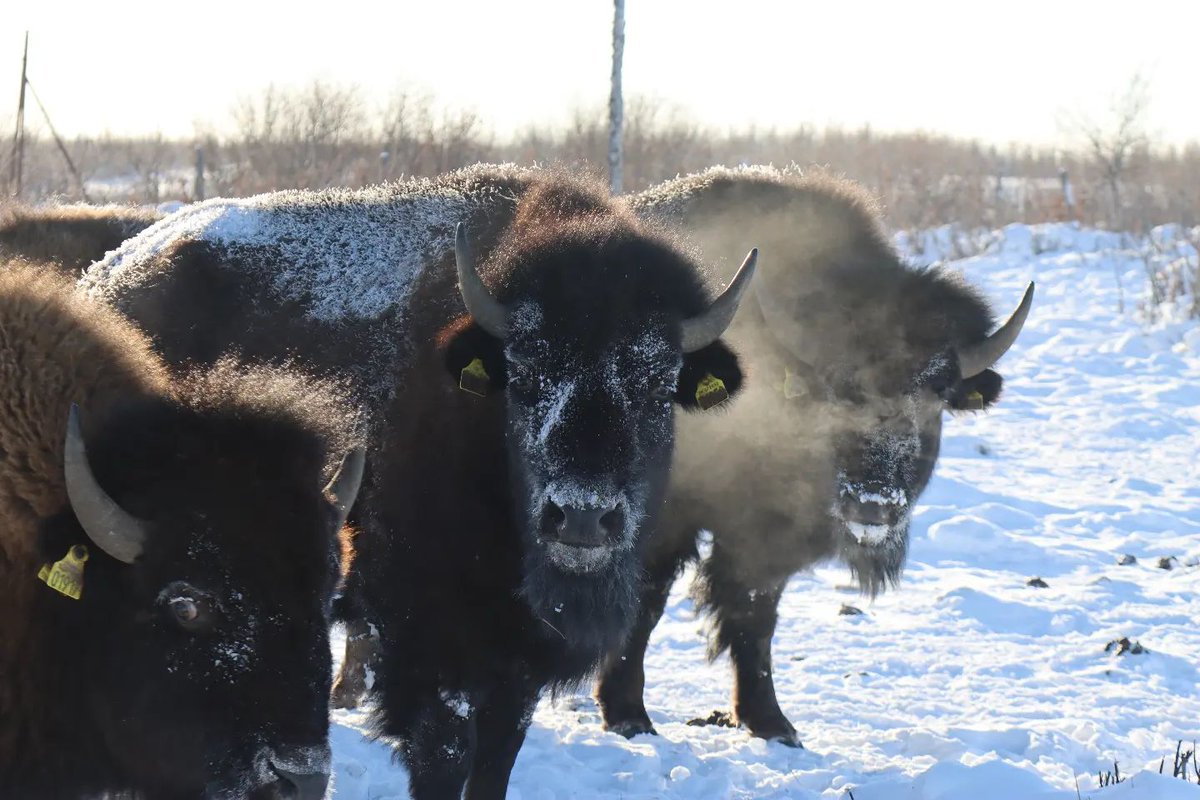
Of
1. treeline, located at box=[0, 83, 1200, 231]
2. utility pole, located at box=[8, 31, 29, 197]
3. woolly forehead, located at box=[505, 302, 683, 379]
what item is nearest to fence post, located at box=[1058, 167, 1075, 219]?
treeline, located at box=[0, 83, 1200, 231]

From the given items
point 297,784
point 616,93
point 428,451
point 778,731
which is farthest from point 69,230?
point 616,93

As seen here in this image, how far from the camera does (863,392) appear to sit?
19.3 feet

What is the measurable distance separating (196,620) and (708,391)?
2295 mm

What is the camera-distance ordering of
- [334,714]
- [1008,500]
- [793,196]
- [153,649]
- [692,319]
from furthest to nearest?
[1008,500], [793,196], [334,714], [692,319], [153,649]

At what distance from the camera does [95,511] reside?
301cm

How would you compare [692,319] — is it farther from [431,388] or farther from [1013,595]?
[1013,595]

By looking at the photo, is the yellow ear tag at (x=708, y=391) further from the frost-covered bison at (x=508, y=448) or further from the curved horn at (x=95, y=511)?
the curved horn at (x=95, y=511)

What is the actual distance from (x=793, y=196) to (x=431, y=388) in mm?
2809

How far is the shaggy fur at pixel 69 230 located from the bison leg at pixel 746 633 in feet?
12.0

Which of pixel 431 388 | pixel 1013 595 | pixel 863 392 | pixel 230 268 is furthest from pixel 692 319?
pixel 1013 595

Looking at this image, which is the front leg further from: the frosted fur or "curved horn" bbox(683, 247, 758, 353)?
the frosted fur

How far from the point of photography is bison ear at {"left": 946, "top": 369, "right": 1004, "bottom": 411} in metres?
6.21

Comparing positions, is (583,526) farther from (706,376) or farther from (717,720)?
(717,720)

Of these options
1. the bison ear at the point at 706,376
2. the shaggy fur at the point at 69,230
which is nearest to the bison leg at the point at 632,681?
the bison ear at the point at 706,376
